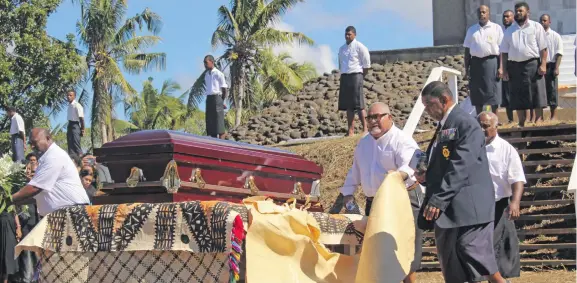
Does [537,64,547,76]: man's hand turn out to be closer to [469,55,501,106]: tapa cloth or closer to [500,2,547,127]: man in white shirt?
[500,2,547,127]: man in white shirt

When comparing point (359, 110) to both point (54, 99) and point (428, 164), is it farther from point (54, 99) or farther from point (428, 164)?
point (54, 99)

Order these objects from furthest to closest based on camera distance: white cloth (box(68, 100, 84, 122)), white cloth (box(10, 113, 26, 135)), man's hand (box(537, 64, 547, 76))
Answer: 1. white cloth (box(10, 113, 26, 135))
2. white cloth (box(68, 100, 84, 122))
3. man's hand (box(537, 64, 547, 76))

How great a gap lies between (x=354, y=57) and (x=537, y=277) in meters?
6.26

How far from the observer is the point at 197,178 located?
7.56 m

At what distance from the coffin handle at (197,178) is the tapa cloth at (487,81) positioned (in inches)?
295

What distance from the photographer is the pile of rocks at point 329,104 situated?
822 inches

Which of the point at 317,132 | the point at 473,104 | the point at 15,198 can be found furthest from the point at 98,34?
the point at 15,198

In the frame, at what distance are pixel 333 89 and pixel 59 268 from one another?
1794 cm

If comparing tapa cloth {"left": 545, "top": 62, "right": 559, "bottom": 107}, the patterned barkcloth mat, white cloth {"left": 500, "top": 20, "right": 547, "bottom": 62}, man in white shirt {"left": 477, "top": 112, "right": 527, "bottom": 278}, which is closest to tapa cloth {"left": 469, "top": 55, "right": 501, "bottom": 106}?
white cloth {"left": 500, "top": 20, "right": 547, "bottom": 62}

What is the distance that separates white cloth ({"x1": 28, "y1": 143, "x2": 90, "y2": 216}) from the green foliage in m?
21.5

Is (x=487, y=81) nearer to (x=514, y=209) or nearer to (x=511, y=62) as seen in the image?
(x=511, y=62)

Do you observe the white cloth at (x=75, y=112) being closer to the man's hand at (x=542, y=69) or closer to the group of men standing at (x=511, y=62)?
the group of men standing at (x=511, y=62)

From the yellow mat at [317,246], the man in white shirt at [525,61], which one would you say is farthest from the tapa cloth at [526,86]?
the yellow mat at [317,246]

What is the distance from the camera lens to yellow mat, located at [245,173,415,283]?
6.98m
